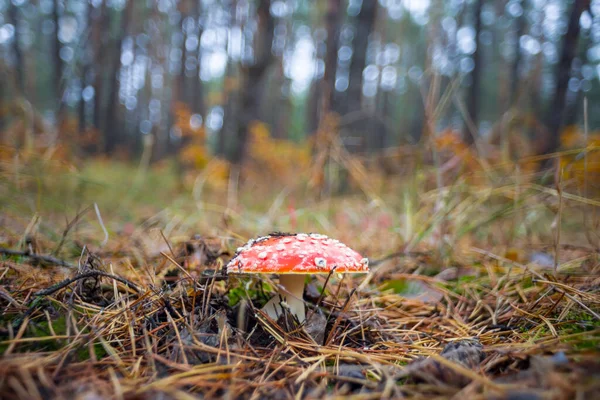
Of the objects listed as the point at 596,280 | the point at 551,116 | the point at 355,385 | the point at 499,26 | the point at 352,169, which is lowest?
the point at 355,385

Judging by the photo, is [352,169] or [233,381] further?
[352,169]

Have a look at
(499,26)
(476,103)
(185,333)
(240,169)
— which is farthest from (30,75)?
(499,26)

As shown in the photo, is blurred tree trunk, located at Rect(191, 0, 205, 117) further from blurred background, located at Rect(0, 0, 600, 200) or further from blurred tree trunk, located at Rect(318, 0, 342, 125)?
blurred tree trunk, located at Rect(318, 0, 342, 125)

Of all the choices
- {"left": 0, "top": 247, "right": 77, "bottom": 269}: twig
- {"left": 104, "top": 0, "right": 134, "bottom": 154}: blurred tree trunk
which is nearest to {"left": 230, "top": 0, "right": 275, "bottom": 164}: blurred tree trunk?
{"left": 0, "top": 247, "right": 77, "bottom": 269}: twig

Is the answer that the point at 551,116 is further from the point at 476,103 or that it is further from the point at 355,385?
the point at 355,385

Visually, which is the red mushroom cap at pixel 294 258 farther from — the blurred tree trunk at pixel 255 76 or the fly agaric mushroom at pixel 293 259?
the blurred tree trunk at pixel 255 76

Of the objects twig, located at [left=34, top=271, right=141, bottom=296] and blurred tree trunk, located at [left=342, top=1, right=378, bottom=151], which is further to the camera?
blurred tree trunk, located at [left=342, top=1, right=378, bottom=151]

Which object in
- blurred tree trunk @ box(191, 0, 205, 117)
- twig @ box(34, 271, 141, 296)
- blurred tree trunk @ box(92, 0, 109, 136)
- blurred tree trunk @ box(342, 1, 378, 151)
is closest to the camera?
twig @ box(34, 271, 141, 296)
